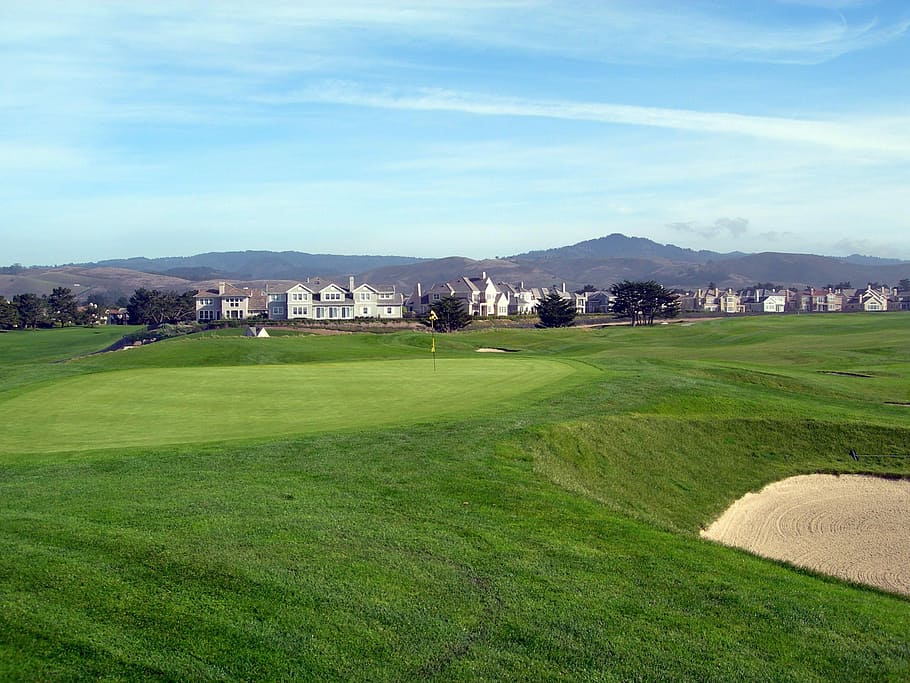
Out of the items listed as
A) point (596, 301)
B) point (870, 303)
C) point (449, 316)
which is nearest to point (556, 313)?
point (449, 316)

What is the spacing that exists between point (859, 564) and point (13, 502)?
1468cm

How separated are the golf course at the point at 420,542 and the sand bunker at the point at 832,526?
60cm

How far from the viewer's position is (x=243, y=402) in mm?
25625

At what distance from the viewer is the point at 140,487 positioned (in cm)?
1338

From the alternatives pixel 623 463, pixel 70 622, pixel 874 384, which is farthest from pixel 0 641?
pixel 874 384

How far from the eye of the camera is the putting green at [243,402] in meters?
20.0

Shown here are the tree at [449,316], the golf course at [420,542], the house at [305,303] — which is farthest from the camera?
the house at [305,303]

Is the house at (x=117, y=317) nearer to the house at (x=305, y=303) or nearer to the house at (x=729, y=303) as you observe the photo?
the house at (x=305, y=303)

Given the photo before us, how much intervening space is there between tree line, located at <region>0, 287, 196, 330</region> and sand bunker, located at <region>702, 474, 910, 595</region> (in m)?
106

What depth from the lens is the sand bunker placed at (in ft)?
49.8

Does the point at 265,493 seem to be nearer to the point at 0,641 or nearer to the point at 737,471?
the point at 0,641

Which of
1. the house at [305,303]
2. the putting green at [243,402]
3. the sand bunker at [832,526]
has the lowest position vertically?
the sand bunker at [832,526]

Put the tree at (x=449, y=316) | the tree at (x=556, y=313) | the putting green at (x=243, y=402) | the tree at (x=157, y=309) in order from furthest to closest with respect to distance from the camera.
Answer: the tree at (x=157, y=309), the tree at (x=556, y=313), the tree at (x=449, y=316), the putting green at (x=243, y=402)

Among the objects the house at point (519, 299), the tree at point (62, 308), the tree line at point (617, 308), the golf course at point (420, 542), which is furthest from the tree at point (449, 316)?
the golf course at point (420, 542)
